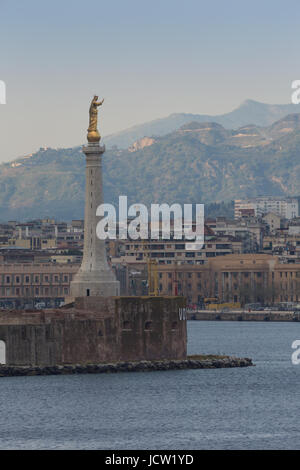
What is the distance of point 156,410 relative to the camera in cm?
6712

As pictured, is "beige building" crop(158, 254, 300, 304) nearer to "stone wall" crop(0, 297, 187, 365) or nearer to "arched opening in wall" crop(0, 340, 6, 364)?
"stone wall" crop(0, 297, 187, 365)

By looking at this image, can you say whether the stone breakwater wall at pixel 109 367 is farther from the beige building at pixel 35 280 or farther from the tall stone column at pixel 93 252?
the beige building at pixel 35 280

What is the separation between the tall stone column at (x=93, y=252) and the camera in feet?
257

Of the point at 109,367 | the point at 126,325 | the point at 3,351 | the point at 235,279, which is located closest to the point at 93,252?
the point at 126,325

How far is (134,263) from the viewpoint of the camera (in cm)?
17788

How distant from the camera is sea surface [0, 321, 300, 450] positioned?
5925cm

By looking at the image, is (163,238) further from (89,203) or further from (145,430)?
(145,430)

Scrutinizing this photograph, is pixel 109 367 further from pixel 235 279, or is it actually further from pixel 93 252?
pixel 235 279

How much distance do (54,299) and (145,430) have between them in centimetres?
10699

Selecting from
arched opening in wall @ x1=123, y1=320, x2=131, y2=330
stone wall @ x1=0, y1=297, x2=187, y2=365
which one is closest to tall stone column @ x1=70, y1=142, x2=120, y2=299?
stone wall @ x1=0, y1=297, x2=187, y2=365

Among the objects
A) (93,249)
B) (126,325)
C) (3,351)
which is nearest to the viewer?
(3,351)

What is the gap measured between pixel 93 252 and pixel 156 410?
13.8m

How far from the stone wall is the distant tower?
3.86ft

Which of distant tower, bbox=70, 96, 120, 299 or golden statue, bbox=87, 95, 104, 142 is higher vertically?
golden statue, bbox=87, 95, 104, 142
